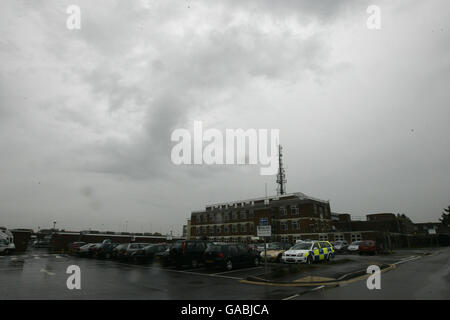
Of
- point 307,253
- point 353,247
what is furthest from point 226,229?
point 307,253

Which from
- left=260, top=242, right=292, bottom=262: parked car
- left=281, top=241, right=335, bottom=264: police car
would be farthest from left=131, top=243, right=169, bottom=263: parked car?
left=281, top=241, right=335, bottom=264: police car

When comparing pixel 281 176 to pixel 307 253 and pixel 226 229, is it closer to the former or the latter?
pixel 226 229

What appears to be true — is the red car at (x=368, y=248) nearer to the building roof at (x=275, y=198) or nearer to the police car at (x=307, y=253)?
the police car at (x=307, y=253)

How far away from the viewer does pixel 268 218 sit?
5425 centimetres

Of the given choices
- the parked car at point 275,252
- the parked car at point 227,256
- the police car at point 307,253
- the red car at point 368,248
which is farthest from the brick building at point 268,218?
the parked car at point 227,256

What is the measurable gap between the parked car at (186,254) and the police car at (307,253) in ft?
17.4

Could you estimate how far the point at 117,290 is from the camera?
382 inches

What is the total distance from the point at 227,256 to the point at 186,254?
2983mm

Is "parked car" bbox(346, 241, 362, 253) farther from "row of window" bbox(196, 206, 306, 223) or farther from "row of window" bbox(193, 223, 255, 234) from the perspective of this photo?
"row of window" bbox(193, 223, 255, 234)

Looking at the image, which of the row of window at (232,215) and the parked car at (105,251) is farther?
the row of window at (232,215)

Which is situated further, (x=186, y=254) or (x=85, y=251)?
(x=85, y=251)

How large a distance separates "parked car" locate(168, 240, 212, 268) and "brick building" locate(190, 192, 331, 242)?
94.0 ft

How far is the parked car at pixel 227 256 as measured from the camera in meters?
15.3
